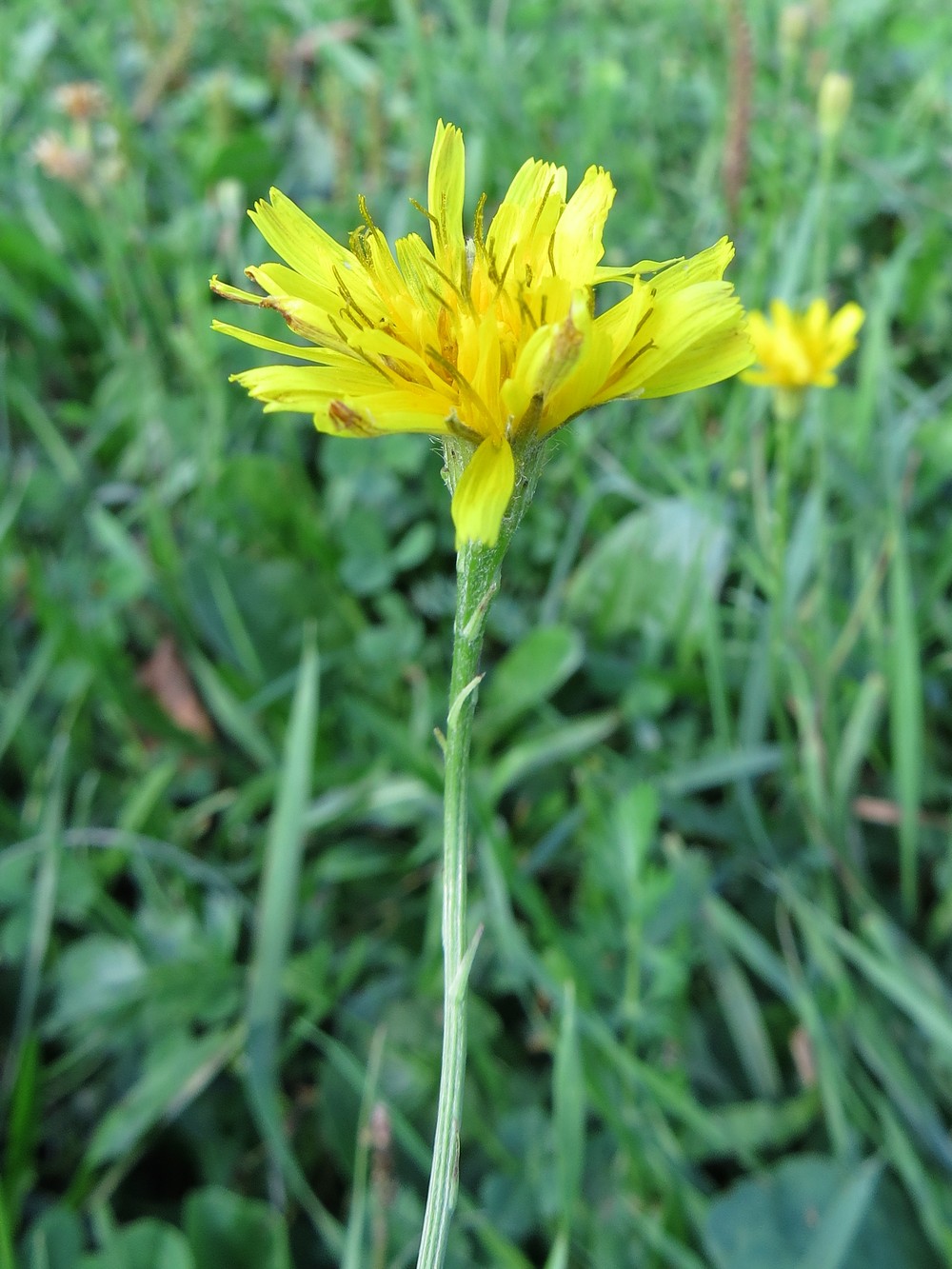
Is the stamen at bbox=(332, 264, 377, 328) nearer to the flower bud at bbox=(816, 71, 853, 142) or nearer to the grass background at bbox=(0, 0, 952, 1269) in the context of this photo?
the grass background at bbox=(0, 0, 952, 1269)

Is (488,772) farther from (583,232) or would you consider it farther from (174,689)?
(583,232)

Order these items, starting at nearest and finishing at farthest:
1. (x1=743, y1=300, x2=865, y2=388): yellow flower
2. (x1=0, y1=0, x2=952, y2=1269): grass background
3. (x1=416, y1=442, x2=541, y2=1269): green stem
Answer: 1. (x1=416, y1=442, x2=541, y2=1269): green stem
2. (x1=0, y1=0, x2=952, y2=1269): grass background
3. (x1=743, y1=300, x2=865, y2=388): yellow flower

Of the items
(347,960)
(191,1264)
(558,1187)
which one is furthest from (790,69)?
(191,1264)

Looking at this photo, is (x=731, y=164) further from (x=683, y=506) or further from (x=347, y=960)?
(x=347, y=960)

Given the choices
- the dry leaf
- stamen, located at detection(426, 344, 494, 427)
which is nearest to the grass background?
the dry leaf

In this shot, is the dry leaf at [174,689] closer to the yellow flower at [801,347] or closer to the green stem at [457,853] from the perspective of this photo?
the yellow flower at [801,347]

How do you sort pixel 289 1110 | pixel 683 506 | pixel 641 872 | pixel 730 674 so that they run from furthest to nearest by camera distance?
pixel 683 506 → pixel 730 674 → pixel 289 1110 → pixel 641 872

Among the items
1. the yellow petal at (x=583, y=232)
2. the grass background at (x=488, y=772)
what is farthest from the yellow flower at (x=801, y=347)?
the yellow petal at (x=583, y=232)
